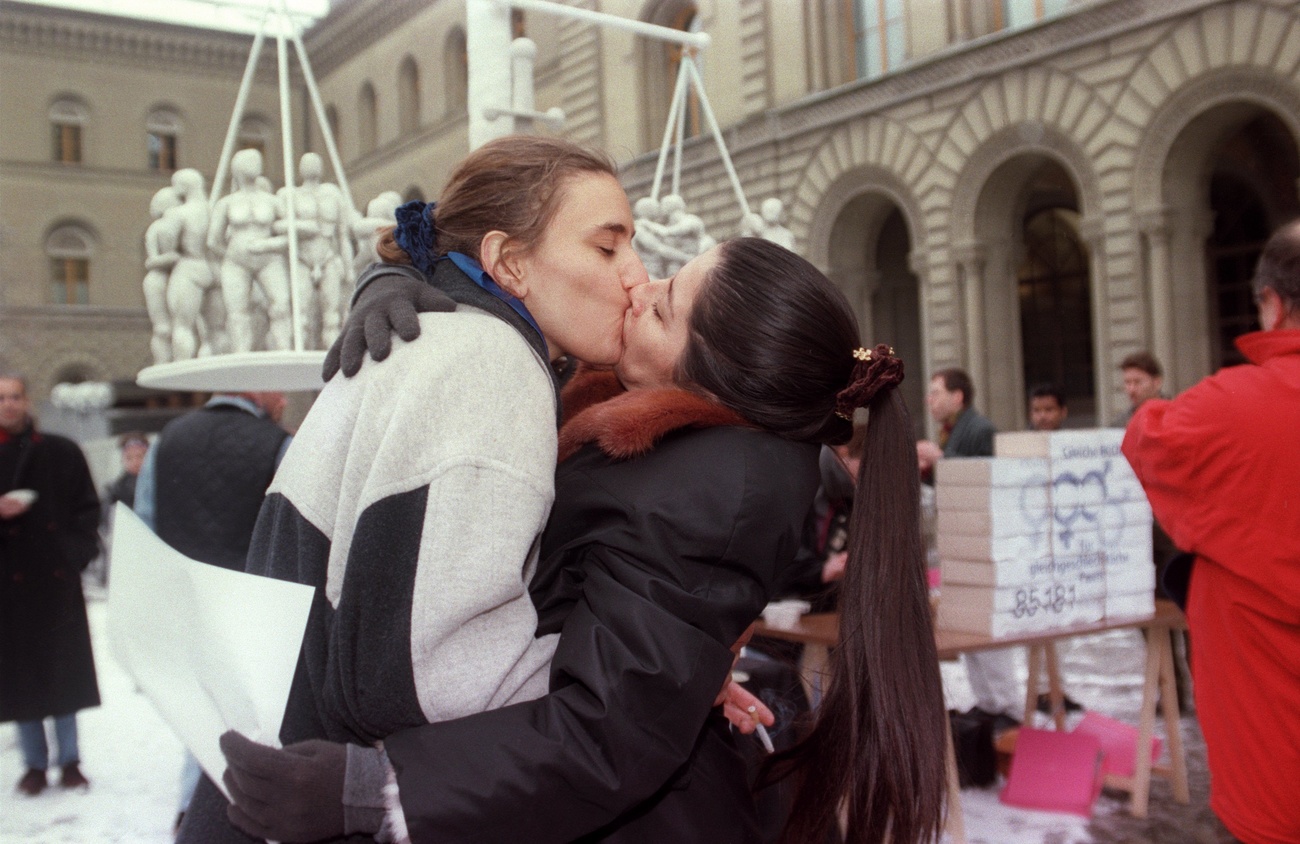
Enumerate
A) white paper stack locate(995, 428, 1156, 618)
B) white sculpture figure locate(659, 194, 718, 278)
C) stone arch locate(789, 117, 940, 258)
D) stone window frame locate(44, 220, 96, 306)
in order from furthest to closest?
stone window frame locate(44, 220, 96, 306), stone arch locate(789, 117, 940, 258), white sculpture figure locate(659, 194, 718, 278), white paper stack locate(995, 428, 1156, 618)

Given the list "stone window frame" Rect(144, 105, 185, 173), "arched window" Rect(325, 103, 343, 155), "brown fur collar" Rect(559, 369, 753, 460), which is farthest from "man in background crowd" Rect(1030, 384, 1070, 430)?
"stone window frame" Rect(144, 105, 185, 173)

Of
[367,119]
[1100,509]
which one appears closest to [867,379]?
[1100,509]

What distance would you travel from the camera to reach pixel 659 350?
142 cm

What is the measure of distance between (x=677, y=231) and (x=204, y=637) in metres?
4.33

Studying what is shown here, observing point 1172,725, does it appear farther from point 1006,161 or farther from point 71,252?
point 71,252

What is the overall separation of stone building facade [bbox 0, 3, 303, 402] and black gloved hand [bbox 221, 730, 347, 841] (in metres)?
5.60

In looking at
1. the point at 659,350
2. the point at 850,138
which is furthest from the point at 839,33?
the point at 659,350

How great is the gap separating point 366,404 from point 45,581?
421 cm

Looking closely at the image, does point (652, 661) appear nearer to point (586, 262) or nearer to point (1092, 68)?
point (586, 262)

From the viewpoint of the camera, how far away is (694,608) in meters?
1.13

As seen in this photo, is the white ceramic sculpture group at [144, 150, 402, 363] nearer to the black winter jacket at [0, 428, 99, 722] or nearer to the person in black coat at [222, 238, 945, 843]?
the black winter jacket at [0, 428, 99, 722]

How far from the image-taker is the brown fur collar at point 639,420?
4.09ft

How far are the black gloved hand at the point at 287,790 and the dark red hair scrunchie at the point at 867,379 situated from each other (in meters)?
0.72

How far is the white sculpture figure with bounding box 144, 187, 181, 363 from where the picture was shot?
4680mm
